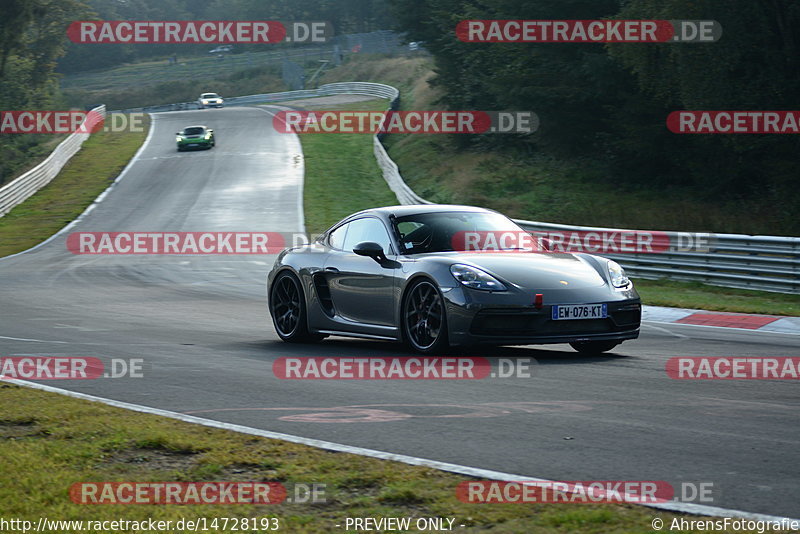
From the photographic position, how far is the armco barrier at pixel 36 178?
38.5 m

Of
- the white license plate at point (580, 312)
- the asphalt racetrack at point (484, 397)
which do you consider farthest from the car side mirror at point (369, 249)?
the white license plate at point (580, 312)

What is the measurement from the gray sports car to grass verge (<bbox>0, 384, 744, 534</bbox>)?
10.4 feet

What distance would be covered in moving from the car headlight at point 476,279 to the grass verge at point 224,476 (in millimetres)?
3202

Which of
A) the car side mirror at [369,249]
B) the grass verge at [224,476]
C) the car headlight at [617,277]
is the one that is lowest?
the grass verge at [224,476]

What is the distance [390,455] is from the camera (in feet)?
18.1

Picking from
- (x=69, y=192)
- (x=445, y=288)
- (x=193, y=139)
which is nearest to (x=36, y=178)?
(x=69, y=192)

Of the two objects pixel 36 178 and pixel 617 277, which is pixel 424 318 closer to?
pixel 617 277

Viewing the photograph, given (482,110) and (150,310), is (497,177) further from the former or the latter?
(150,310)

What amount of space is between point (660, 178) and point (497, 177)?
21.5ft

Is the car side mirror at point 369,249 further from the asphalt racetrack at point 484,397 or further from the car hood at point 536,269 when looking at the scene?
the asphalt racetrack at point 484,397

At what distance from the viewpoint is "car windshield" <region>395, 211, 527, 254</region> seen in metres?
10.2

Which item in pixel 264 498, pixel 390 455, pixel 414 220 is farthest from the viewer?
pixel 414 220

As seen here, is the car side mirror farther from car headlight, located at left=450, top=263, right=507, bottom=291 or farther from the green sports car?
the green sports car

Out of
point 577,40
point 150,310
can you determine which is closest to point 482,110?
point 577,40
